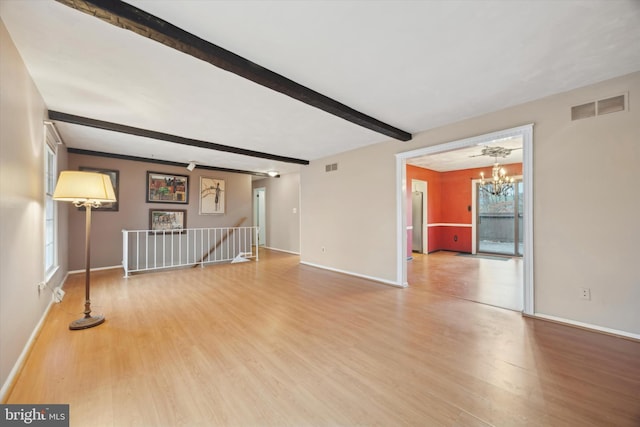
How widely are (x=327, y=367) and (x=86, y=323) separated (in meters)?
2.71

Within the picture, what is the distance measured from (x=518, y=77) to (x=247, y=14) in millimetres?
2546

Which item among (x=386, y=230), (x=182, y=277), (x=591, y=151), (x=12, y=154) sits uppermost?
(x=591, y=151)

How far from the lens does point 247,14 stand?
5.47ft

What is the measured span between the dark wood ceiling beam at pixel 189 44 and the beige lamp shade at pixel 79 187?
5.51 feet

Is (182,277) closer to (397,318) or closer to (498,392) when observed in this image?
(397,318)

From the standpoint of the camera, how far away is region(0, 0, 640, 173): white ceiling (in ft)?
5.45

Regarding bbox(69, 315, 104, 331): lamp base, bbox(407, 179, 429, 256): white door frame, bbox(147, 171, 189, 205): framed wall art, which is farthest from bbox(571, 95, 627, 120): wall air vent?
bbox(147, 171, 189, 205): framed wall art

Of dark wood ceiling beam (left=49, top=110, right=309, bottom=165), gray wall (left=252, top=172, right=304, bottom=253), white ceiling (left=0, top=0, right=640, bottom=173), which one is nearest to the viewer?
white ceiling (left=0, top=0, right=640, bottom=173)

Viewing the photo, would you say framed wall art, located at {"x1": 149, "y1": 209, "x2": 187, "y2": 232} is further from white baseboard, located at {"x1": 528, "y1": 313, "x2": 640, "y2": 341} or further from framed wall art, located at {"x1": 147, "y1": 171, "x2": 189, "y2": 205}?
white baseboard, located at {"x1": 528, "y1": 313, "x2": 640, "y2": 341}

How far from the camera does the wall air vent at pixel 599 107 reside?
2486 millimetres

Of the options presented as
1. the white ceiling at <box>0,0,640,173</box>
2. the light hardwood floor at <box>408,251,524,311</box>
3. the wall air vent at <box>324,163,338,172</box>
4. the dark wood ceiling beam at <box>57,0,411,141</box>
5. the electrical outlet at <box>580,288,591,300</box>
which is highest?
the white ceiling at <box>0,0,640,173</box>

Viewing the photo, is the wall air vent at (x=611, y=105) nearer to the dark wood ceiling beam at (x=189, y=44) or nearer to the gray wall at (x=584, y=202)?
the gray wall at (x=584, y=202)

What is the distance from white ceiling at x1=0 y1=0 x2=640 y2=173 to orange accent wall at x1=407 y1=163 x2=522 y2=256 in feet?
15.4

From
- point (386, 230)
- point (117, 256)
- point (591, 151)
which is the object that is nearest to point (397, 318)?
point (386, 230)
